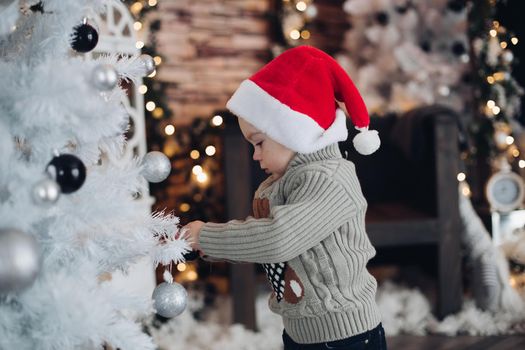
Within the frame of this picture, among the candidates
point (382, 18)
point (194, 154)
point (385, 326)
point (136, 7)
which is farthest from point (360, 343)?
point (382, 18)

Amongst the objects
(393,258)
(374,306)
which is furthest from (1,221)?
(393,258)

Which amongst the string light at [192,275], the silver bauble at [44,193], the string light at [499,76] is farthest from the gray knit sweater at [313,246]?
the string light at [499,76]

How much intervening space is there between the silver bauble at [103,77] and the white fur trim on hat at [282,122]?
0.43 metres

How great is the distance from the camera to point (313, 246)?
124 centimetres

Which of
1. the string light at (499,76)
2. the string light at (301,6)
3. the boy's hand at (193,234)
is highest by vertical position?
the string light at (301,6)

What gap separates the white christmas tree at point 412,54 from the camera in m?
3.57

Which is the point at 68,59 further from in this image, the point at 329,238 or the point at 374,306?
the point at 374,306

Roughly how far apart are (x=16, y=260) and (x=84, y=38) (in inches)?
15.5

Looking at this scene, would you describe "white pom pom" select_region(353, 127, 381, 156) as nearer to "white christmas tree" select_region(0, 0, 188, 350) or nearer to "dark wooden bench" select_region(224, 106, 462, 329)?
"white christmas tree" select_region(0, 0, 188, 350)

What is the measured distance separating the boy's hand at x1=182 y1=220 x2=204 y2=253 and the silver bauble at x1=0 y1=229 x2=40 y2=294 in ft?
1.40

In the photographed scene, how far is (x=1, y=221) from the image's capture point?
873 millimetres

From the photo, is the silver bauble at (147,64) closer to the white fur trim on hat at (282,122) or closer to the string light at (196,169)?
the white fur trim on hat at (282,122)

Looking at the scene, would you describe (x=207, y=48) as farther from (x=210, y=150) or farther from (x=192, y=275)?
(x=192, y=275)

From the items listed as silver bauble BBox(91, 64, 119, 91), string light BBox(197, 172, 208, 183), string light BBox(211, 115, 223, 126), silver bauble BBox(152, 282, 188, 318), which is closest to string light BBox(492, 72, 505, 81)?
string light BBox(211, 115, 223, 126)
